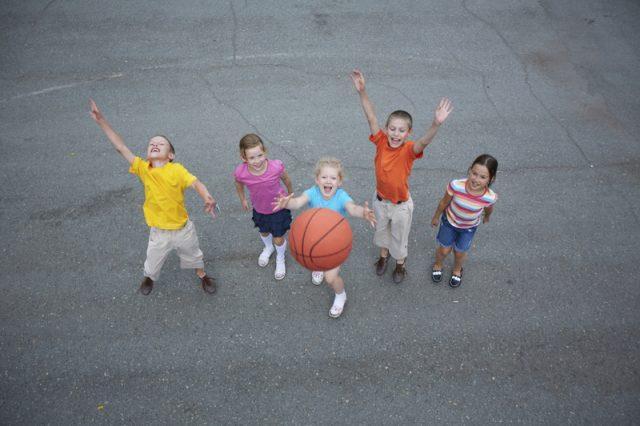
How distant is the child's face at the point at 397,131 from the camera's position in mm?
3910

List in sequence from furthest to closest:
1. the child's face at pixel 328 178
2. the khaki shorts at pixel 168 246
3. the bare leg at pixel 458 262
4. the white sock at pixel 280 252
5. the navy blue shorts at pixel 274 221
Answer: the white sock at pixel 280 252, the bare leg at pixel 458 262, the navy blue shorts at pixel 274 221, the khaki shorts at pixel 168 246, the child's face at pixel 328 178

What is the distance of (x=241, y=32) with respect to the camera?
852cm

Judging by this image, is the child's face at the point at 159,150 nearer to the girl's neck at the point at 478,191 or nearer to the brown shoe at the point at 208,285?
the brown shoe at the point at 208,285

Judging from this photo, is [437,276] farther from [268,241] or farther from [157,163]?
[157,163]

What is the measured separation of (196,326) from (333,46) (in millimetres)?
6125

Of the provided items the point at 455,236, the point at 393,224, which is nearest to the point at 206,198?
the point at 393,224

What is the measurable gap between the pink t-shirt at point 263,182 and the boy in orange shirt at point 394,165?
3.41 feet

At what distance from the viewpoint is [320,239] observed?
12.1 feet

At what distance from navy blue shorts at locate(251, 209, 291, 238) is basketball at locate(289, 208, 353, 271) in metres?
0.74

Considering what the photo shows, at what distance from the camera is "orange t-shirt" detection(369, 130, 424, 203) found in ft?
13.2

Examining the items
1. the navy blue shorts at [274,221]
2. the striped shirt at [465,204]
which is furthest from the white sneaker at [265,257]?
the striped shirt at [465,204]

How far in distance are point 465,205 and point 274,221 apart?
6.62 ft

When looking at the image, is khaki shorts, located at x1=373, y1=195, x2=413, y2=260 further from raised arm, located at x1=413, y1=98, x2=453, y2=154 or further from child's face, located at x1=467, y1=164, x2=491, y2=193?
raised arm, located at x1=413, y1=98, x2=453, y2=154

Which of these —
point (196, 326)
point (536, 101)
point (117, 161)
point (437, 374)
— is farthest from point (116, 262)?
point (536, 101)
